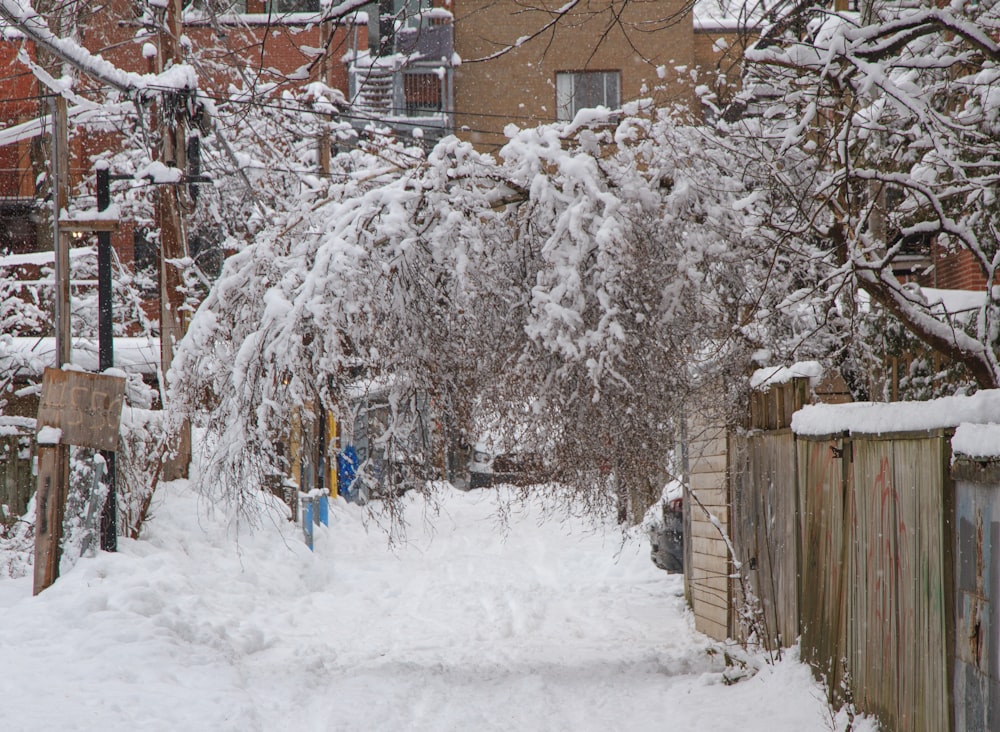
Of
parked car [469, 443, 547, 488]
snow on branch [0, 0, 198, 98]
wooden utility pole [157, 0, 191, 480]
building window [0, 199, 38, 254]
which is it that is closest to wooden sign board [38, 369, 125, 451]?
snow on branch [0, 0, 198, 98]

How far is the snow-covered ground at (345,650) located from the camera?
648cm

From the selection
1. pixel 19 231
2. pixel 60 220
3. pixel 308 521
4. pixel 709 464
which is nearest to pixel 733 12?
pixel 709 464

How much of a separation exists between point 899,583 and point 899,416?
0.79m

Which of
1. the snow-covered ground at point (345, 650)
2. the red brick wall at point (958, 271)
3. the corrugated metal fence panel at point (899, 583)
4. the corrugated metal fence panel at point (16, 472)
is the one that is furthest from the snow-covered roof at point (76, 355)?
the red brick wall at point (958, 271)

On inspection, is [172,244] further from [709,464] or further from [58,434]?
[709,464]

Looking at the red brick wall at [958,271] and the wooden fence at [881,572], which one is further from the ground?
the red brick wall at [958,271]

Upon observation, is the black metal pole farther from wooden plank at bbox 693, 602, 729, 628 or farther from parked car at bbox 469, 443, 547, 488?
wooden plank at bbox 693, 602, 729, 628

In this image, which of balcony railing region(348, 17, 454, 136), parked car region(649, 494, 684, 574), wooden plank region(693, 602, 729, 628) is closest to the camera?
wooden plank region(693, 602, 729, 628)

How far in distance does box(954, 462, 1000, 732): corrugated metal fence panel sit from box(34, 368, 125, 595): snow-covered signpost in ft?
25.5

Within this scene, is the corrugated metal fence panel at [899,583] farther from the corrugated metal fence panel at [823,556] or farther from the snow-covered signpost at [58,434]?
the snow-covered signpost at [58,434]

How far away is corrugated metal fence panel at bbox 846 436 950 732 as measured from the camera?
398 cm

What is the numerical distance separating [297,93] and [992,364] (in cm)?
1728

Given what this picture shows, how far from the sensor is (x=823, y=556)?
19.4ft

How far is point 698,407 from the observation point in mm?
8375
